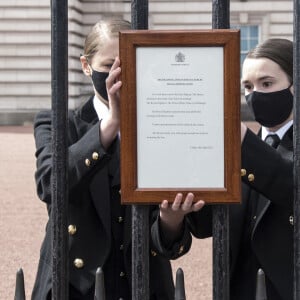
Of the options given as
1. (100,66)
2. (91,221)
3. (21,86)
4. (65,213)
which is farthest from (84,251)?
(21,86)

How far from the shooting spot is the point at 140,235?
78.4 inches

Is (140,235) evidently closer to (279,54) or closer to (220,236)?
(220,236)

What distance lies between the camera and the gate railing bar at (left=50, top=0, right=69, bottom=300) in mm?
2018

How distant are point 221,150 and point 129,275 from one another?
70 cm

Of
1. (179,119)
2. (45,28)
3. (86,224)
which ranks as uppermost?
(45,28)

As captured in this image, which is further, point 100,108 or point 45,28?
point 45,28

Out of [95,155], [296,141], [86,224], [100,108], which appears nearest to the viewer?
[296,141]

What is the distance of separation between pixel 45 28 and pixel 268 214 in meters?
25.6

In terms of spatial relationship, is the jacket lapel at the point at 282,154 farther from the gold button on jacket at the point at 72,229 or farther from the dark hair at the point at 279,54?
the gold button on jacket at the point at 72,229

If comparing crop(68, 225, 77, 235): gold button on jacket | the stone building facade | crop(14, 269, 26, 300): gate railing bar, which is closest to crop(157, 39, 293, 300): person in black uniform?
crop(68, 225, 77, 235): gold button on jacket

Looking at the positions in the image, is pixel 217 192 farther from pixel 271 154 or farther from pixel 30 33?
pixel 30 33

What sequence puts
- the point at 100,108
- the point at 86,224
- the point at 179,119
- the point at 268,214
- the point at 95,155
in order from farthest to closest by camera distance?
the point at 100,108 → the point at 86,224 → the point at 268,214 → the point at 95,155 → the point at 179,119

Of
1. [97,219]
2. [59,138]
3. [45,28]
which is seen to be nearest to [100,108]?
[97,219]

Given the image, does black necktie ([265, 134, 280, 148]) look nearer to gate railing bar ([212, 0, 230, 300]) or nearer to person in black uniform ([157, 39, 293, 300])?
person in black uniform ([157, 39, 293, 300])
